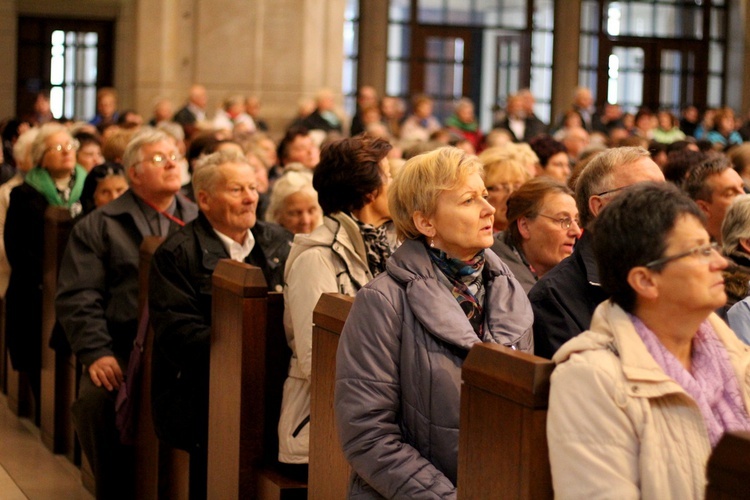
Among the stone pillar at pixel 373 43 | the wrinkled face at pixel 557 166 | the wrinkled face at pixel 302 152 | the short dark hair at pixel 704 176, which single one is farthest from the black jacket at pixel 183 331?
the stone pillar at pixel 373 43

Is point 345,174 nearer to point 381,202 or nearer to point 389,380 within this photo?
point 381,202

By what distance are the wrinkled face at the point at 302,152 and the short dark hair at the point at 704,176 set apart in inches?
137

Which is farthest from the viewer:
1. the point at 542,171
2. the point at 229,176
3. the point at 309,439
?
the point at 542,171

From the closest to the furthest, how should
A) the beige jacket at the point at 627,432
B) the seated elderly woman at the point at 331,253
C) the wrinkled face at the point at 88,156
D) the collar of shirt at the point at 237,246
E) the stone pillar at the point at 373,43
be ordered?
the beige jacket at the point at 627,432 → the seated elderly woman at the point at 331,253 → the collar of shirt at the point at 237,246 → the wrinkled face at the point at 88,156 → the stone pillar at the point at 373,43

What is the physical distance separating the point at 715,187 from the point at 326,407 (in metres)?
2.26

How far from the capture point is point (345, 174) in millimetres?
3875

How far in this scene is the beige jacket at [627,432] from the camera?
2137 millimetres

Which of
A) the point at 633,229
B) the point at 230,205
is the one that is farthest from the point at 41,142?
the point at 633,229

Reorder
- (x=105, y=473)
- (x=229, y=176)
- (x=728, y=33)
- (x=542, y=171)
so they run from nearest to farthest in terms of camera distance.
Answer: (x=229, y=176) < (x=105, y=473) < (x=542, y=171) < (x=728, y=33)

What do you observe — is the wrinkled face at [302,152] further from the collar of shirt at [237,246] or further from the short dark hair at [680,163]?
the collar of shirt at [237,246]

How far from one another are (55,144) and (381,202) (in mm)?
3287

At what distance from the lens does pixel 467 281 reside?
299cm

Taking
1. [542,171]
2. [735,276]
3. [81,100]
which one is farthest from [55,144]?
[81,100]

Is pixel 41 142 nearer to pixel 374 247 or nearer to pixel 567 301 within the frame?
pixel 374 247
